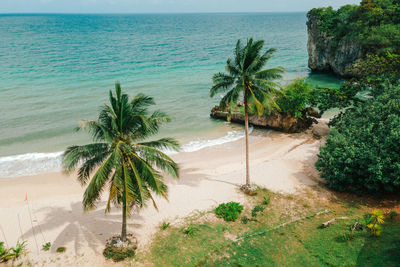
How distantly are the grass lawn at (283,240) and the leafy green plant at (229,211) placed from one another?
0.30 m

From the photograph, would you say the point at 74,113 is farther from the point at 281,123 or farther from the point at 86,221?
the point at 281,123

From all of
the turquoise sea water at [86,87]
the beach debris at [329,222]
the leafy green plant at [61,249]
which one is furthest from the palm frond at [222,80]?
the leafy green plant at [61,249]

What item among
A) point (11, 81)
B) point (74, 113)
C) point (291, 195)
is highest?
point (11, 81)

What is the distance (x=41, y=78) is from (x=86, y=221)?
41.3 metres

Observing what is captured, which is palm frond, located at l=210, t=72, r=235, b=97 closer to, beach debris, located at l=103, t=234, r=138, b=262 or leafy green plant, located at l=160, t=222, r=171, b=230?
leafy green plant, located at l=160, t=222, r=171, b=230

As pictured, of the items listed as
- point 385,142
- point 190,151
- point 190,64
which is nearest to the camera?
point 385,142

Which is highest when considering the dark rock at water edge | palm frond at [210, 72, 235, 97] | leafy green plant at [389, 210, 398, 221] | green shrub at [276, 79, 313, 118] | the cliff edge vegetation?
the cliff edge vegetation

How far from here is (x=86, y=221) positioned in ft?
59.8

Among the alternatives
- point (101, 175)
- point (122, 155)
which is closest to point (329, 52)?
point (122, 155)

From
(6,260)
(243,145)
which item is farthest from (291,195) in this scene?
(6,260)

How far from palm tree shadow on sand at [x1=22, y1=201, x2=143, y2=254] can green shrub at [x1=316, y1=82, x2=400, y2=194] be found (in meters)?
13.1

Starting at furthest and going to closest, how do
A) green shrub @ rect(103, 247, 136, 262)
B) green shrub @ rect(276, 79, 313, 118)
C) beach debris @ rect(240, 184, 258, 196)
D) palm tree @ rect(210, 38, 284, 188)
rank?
green shrub @ rect(276, 79, 313, 118), beach debris @ rect(240, 184, 258, 196), palm tree @ rect(210, 38, 284, 188), green shrub @ rect(103, 247, 136, 262)

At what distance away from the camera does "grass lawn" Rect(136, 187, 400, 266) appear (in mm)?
14578

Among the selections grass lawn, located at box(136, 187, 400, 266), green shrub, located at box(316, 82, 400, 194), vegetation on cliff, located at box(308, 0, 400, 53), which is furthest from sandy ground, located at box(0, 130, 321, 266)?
vegetation on cliff, located at box(308, 0, 400, 53)
